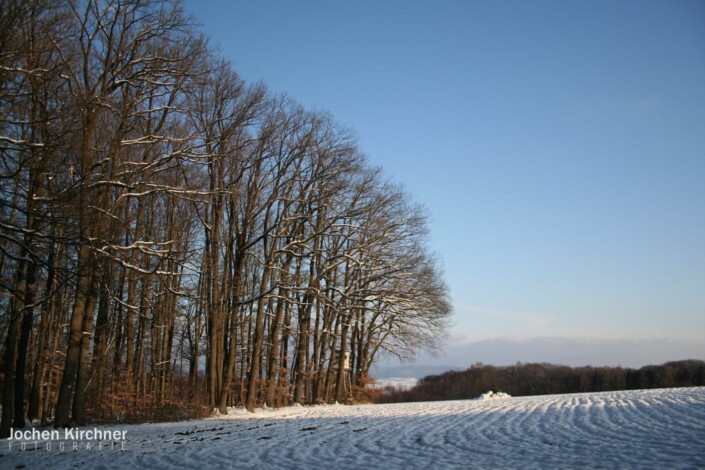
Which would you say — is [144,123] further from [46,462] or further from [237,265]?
[46,462]

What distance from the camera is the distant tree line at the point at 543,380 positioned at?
56469 mm

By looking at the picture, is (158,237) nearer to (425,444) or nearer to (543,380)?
(425,444)

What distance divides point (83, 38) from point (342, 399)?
2808cm

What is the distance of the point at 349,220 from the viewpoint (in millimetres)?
30406

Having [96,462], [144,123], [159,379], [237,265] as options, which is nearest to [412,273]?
[237,265]

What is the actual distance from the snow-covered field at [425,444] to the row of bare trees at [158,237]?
380 cm

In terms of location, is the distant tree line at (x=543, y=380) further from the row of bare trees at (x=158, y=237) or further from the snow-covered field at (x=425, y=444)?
the snow-covered field at (x=425, y=444)

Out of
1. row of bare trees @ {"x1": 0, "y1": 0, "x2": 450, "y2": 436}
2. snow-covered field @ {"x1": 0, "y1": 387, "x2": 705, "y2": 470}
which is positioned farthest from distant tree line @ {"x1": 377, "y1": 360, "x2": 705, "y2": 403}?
snow-covered field @ {"x1": 0, "y1": 387, "x2": 705, "y2": 470}

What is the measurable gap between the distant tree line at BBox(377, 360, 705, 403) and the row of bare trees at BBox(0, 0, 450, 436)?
21.0 metres

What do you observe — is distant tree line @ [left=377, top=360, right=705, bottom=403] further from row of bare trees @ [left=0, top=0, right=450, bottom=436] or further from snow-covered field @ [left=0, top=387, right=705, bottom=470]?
snow-covered field @ [left=0, top=387, right=705, bottom=470]

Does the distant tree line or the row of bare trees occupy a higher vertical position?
the row of bare trees

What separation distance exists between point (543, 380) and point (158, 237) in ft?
208

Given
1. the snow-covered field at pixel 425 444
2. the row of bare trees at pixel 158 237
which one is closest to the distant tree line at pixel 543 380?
the row of bare trees at pixel 158 237

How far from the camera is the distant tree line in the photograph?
185ft
